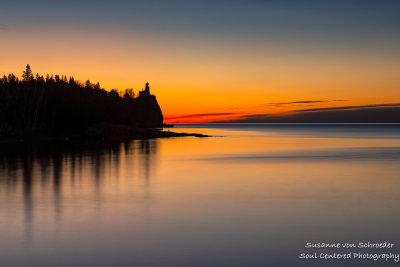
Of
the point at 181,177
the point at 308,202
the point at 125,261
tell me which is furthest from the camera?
the point at 181,177

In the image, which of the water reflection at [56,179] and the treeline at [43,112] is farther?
the treeline at [43,112]

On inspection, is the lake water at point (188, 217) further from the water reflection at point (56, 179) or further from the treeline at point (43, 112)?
the treeline at point (43, 112)

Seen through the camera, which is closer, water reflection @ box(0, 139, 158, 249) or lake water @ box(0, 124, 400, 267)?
lake water @ box(0, 124, 400, 267)

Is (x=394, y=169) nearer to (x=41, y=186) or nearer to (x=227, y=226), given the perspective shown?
(x=227, y=226)

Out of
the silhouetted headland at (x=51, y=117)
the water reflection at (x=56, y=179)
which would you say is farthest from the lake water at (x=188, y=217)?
the silhouetted headland at (x=51, y=117)

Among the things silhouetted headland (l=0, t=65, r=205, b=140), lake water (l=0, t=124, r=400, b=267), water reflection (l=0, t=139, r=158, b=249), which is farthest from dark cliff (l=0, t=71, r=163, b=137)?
lake water (l=0, t=124, r=400, b=267)

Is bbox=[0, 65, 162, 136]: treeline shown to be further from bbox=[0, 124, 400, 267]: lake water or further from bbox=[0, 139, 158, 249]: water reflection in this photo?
bbox=[0, 124, 400, 267]: lake water

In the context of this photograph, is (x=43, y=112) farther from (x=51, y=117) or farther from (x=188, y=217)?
(x=188, y=217)

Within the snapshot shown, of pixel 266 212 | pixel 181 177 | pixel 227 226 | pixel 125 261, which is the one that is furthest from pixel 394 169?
pixel 125 261

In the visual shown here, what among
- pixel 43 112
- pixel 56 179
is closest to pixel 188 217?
pixel 56 179

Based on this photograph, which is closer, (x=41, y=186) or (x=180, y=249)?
(x=180, y=249)

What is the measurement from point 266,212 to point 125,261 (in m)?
8.39

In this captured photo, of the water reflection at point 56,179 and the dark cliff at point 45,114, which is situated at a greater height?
the dark cliff at point 45,114

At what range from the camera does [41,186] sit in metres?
25.5
